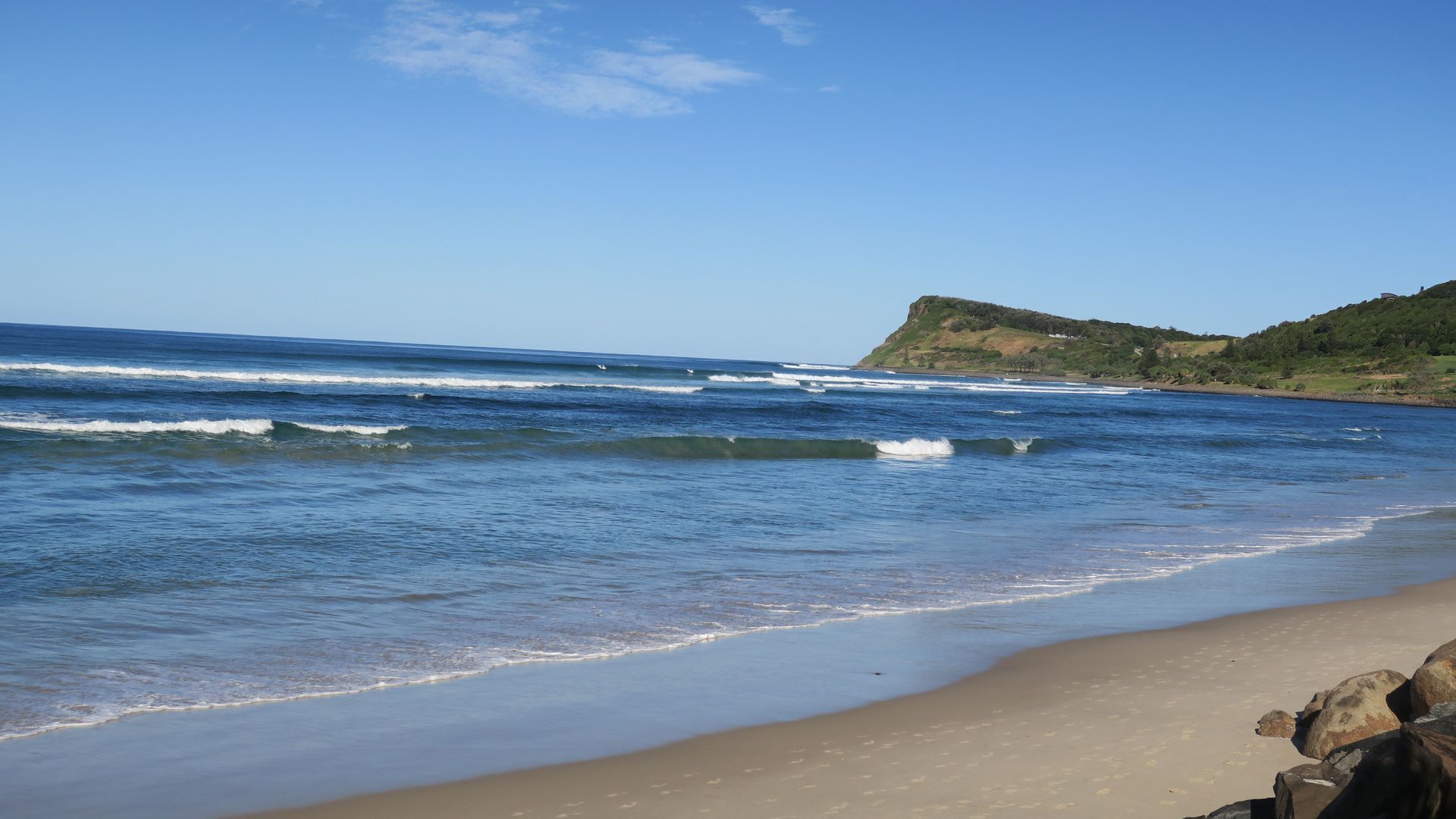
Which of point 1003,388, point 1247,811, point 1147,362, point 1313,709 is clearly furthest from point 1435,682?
point 1147,362

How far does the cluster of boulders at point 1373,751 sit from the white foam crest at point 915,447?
2053 centimetres

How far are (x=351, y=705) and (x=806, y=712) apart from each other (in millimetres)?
2707

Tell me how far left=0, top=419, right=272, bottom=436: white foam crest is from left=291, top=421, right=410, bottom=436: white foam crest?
101cm

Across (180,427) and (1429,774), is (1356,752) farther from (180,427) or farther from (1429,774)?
(180,427)

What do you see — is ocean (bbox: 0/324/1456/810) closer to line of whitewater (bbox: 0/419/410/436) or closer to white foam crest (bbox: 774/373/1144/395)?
line of whitewater (bbox: 0/419/410/436)

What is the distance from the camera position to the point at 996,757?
518cm

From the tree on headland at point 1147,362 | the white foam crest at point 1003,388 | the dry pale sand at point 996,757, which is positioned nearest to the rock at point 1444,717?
the dry pale sand at point 996,757

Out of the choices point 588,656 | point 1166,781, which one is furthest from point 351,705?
point 1166,781

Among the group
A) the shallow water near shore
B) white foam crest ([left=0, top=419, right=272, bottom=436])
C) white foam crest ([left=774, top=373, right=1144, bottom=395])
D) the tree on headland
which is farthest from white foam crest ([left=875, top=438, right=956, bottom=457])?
the tree on headland

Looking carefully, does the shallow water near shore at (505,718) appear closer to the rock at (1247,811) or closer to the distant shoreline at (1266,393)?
the rock at (1247,811)

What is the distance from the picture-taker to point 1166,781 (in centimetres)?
482

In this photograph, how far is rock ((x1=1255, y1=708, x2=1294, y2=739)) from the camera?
18.0 feet

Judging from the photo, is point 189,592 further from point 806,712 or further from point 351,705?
point 806,712

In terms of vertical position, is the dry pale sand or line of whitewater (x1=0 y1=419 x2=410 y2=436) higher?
line of whitewater (x1=0 y1=419 x2=410 y2=436)
